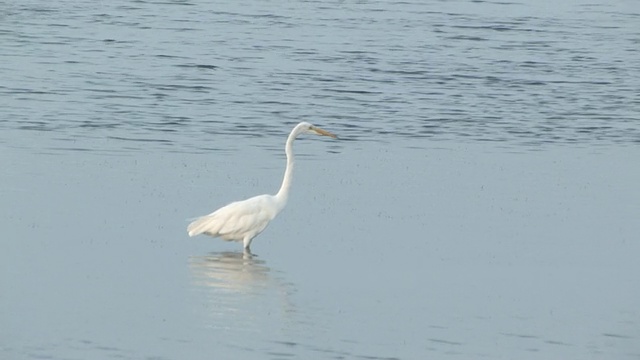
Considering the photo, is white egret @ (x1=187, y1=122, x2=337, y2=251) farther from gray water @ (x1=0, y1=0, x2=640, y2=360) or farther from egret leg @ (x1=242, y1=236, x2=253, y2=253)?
gray water @ (x1=0, y1=0, x2=640, y2=360)

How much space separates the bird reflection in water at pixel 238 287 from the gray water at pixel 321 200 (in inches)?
1.3

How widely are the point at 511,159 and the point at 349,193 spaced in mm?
3626

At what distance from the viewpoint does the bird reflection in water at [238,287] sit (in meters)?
11.1

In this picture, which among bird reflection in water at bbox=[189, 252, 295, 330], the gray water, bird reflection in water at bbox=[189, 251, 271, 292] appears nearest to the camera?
the gray water

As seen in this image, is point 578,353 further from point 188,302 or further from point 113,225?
point 113,225

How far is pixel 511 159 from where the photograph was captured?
61.9ft

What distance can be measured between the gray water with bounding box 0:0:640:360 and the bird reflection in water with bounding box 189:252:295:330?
0.03 metres

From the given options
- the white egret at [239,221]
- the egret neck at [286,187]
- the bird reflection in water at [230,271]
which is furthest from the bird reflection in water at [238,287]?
the egret neck at [286,187]

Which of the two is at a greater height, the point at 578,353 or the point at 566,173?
the point at 566,173

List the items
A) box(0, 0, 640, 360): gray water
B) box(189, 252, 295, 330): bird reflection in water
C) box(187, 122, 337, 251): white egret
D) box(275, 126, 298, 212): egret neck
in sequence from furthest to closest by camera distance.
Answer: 1. box(275, 126, 298, 212): egret neck
2. box(187, 122, 337, 251): white egret
3. box(189, 252, 295, 330): bird reflection in water
4. box(0, 0, 640, 360): gray water

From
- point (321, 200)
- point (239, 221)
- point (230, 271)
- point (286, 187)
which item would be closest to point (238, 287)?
point (230, 271)

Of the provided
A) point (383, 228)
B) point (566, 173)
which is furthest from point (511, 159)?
point (383, 228)

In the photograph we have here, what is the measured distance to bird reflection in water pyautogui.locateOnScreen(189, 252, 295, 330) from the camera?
11133 millimetres

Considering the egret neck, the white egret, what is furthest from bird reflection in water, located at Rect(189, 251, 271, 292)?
the egret neck
